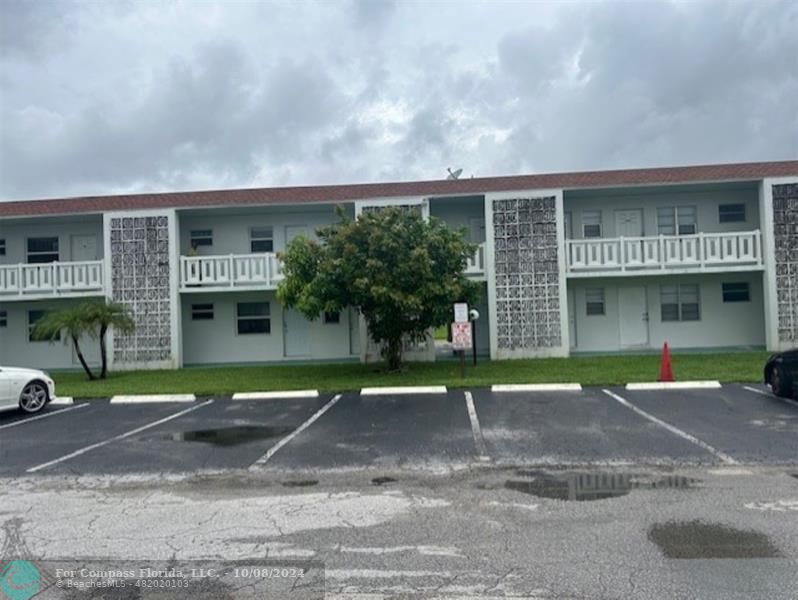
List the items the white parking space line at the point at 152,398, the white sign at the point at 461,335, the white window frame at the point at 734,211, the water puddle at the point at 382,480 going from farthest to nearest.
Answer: the white window frame at the point at 734,211
the white sign at the point at 461,335
the white parking space line at the point at 152,398
the water puddle at the point at 382,480

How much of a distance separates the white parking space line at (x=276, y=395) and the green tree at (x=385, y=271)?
105 inches

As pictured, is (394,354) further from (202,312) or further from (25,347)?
(25,347)

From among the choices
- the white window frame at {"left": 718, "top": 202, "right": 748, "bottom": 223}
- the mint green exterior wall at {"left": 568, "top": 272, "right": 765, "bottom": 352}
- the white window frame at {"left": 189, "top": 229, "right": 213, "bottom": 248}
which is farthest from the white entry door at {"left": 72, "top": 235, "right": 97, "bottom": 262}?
the white window frame at {"left": 718, "top": 202, "right": 748, "bottom": 223}

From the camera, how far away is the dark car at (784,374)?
1062 cm

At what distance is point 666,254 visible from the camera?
61.9ft

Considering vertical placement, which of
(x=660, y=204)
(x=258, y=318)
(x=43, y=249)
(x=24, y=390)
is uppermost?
(x=660, y=204)

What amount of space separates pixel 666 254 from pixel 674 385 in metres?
7.62

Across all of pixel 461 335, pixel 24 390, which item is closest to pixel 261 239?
pixel 461 335

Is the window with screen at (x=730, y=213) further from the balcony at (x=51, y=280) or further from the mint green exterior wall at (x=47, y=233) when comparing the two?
the mint green exterior wall at (x=47, y=233)

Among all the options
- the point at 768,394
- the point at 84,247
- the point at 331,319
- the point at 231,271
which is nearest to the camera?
the point at 768,394

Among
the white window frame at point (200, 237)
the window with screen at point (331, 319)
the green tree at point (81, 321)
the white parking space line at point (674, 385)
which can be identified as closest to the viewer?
the white parking space line at point (674, 385)

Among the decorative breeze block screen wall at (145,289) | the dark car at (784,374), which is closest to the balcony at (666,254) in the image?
the dark car at (784,374)

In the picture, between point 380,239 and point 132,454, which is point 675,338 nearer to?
point 380,239

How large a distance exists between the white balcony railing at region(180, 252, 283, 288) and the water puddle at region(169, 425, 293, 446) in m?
10.2
